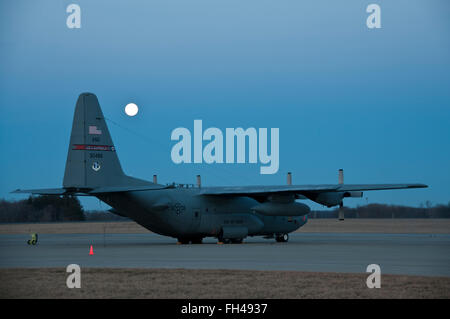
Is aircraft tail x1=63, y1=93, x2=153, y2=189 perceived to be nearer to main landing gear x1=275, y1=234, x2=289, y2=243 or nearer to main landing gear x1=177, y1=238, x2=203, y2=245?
main landing gear x1=177, y1=238, x2=203, y2=245

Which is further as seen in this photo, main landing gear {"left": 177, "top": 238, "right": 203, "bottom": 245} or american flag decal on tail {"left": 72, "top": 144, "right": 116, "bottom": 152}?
main landing gear {"left": 177, "top": 238, "right": 203, "bottom": 245}

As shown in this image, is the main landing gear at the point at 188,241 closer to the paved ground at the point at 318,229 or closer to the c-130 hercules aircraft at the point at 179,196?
the c-130 hercules aircraft at the point at 179,196

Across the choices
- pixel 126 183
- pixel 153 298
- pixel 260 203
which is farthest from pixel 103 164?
pixel 153 298

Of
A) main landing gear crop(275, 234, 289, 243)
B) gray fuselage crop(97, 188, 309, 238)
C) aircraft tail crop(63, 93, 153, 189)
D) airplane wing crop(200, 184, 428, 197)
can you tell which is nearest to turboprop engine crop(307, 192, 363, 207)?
airplane wing crop(200, 184, 428, 197)

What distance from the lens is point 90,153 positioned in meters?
35.0

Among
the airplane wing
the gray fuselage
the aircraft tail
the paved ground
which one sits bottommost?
the paved ground

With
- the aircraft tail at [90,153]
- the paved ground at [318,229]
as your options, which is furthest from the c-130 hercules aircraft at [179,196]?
the paved ground at [318,229]

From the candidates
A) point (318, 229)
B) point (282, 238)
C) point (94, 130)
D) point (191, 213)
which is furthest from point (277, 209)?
point (318, 229)

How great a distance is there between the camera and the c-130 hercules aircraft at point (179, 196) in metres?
34.7

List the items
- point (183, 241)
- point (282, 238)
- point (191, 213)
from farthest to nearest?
1. point (282, 238)
2. point (183, 241)
3. point (191, 213)

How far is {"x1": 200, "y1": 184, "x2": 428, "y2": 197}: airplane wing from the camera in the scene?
37969 millimetres

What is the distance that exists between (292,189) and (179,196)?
6.91m

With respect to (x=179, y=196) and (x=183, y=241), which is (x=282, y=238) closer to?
(x=183, y=241)

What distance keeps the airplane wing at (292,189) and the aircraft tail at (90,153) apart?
286 inches
